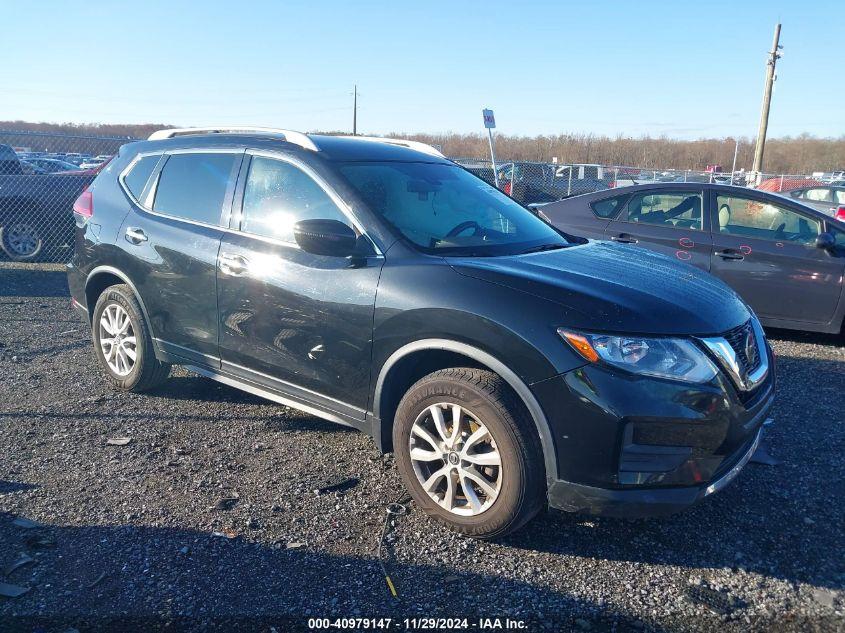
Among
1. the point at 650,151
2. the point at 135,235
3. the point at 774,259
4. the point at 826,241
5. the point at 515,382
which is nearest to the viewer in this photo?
the point at 515,382

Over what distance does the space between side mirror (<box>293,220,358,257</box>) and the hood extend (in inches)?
23.3

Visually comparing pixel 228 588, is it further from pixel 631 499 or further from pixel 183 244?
pixel 183 244

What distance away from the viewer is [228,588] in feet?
9.63

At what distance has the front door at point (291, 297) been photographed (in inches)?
144

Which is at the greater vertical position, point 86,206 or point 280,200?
point 280,200

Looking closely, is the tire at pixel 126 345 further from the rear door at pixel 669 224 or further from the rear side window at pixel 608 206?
the rear side window at pixel 608 206

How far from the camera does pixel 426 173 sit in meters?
4.46

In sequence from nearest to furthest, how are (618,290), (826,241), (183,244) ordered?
(618,290), (183,244), (826,241)

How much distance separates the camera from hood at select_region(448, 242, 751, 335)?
3031 millimetres

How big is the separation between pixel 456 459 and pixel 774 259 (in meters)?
5.00

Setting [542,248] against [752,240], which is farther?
[752,240]

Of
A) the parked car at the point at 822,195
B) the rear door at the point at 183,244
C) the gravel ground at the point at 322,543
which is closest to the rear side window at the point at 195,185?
the rear door at the point at 183,244

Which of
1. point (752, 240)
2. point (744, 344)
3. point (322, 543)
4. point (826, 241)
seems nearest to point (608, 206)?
point (752, 240)

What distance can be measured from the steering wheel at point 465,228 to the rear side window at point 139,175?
8.01 feet
